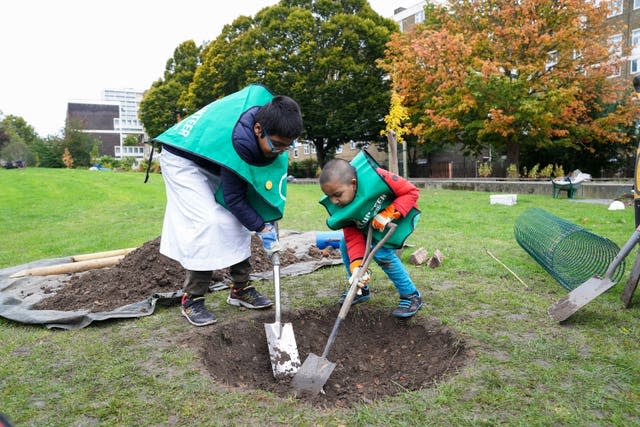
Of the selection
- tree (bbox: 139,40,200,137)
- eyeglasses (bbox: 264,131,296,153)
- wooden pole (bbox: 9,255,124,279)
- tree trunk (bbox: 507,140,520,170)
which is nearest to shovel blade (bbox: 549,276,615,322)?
eyeglasses (bbox: 264,131,296,153)

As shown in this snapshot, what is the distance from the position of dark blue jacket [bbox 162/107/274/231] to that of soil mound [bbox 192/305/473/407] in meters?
0.86

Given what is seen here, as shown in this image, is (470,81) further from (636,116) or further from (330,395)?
(330,395)

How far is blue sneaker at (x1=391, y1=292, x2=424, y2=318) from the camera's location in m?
3.70

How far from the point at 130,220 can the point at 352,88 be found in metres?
18.6

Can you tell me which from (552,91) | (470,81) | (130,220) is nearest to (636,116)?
(552,91)

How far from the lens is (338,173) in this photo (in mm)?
3387

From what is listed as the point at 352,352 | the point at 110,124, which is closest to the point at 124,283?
the point at 352,352

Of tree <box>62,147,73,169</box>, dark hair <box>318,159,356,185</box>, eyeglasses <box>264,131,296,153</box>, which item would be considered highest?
tree <box>62,147,73,169</box>

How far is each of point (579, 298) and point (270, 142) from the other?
2616 mm

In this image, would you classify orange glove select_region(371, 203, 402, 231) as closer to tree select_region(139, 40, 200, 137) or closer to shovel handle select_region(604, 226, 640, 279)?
shovel handle select_region(604, 226, 640, 279)

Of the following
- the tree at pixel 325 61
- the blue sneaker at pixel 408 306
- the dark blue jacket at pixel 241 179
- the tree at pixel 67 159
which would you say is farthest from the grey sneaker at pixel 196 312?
the tree at pixel 67 159

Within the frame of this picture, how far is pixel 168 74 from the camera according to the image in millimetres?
42750

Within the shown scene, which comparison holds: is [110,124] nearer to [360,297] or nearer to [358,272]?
[360,297]

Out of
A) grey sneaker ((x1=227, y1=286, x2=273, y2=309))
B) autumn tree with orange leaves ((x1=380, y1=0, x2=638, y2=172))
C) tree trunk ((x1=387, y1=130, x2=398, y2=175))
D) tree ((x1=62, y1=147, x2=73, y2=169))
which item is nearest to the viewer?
grey sneaker ((x1=227, y1=286, x2=273, y2=309))
